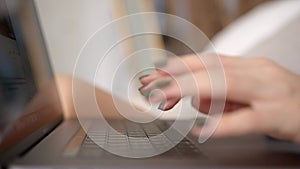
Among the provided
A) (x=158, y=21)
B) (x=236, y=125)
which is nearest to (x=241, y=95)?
A: (x=236, y=125)

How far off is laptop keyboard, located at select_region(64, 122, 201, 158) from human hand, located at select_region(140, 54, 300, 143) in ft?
0.11

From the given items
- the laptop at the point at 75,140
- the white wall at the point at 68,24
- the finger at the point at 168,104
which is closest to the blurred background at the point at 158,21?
the white wall at the point at 68,24

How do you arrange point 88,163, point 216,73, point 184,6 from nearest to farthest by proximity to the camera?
point 88,163, point 216,73, point 184,6

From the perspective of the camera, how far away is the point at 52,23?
72 centimetres

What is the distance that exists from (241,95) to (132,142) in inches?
5.1

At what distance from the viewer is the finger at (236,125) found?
39cm

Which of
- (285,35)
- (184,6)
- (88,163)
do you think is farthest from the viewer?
(184,6)

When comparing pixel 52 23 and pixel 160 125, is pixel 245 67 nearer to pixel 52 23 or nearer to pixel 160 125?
pixel 160 125

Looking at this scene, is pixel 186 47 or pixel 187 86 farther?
pixel 186 47

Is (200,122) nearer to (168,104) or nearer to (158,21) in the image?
(168,104)

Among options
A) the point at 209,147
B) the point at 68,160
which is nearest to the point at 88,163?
the point at 68,160

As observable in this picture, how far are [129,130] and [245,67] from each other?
0.16 metres

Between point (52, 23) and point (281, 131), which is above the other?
point (52, 23)

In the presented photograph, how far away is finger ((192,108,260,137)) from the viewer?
385 millimetres
